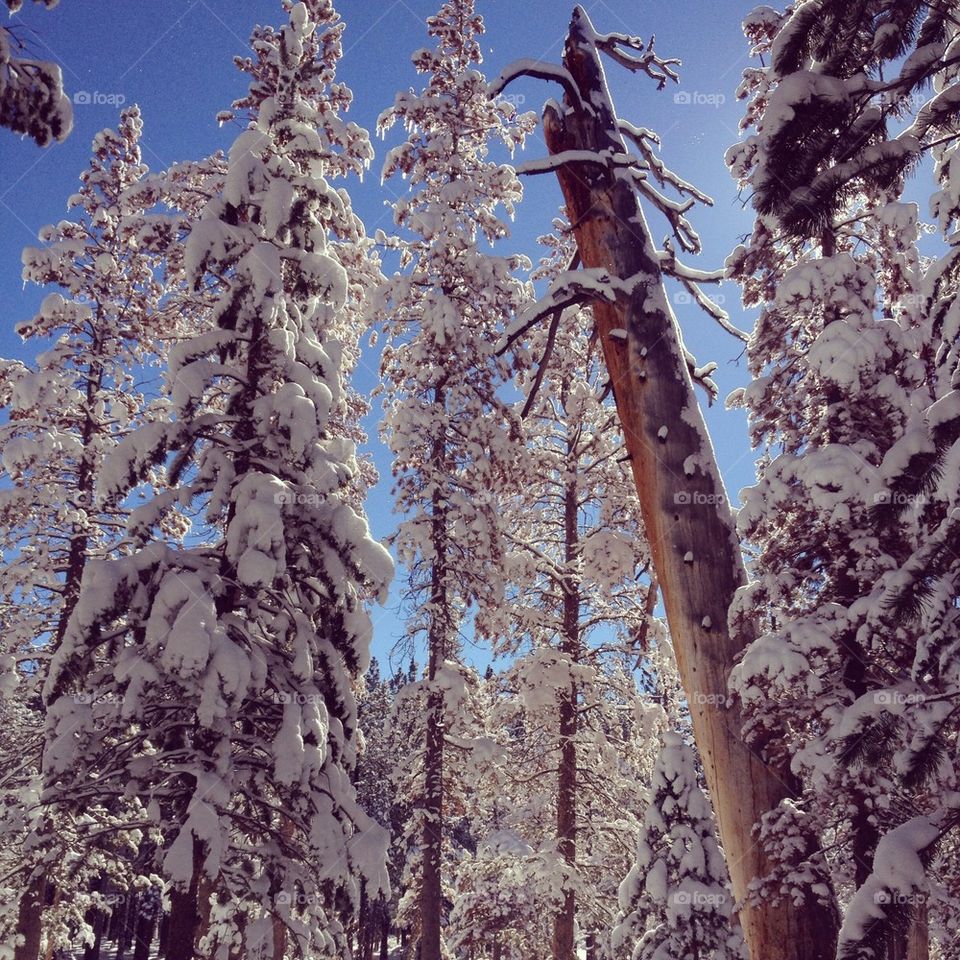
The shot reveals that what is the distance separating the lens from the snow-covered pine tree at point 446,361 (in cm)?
1244

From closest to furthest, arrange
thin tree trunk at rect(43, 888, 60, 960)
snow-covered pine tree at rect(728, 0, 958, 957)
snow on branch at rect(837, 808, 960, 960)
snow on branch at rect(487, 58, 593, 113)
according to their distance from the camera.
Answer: snow on branch at rect(837, 808, 960, 960) → snow-covered pine tree at rect(728, 0, 958, 957) → snow on branch at rect(487, 58, 593, 113) → thin tree trunk at rect(43, 888, 60, 960)

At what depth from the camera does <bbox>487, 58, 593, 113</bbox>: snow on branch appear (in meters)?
5.28

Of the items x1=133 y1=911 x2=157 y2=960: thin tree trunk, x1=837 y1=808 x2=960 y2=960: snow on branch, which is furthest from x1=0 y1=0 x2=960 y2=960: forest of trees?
x1=133 y1=911 x2=157 y2=960: thin tree trunk

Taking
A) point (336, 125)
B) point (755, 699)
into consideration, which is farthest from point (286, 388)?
point (336, 125)

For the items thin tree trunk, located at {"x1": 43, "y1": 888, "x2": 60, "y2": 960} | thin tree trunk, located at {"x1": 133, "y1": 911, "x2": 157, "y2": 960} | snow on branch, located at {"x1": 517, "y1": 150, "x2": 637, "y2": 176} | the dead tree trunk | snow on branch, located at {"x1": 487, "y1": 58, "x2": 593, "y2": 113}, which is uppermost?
snow on branch, located at {"x1": 487, "y1": 58, "x2": 593, "y2": 113}

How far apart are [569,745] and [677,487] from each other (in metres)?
10.8

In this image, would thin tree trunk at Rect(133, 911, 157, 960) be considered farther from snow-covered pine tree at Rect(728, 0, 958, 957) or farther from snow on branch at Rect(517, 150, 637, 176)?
snow on branch at Rect(517, 150, 637, 176)

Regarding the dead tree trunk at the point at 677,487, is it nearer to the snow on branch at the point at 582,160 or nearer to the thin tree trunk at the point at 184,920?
the snow on branch at the point at 582,160

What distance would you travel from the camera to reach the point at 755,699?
15.4 ft

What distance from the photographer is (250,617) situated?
766cm

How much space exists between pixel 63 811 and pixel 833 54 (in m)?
8.35

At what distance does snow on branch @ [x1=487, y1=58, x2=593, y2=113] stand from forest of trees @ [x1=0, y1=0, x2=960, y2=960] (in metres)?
0.03

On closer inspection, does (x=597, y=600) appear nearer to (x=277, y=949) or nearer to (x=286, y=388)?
(x=286, y=388)

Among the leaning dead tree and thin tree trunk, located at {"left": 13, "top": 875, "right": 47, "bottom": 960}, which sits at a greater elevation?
the leaning dead tree
